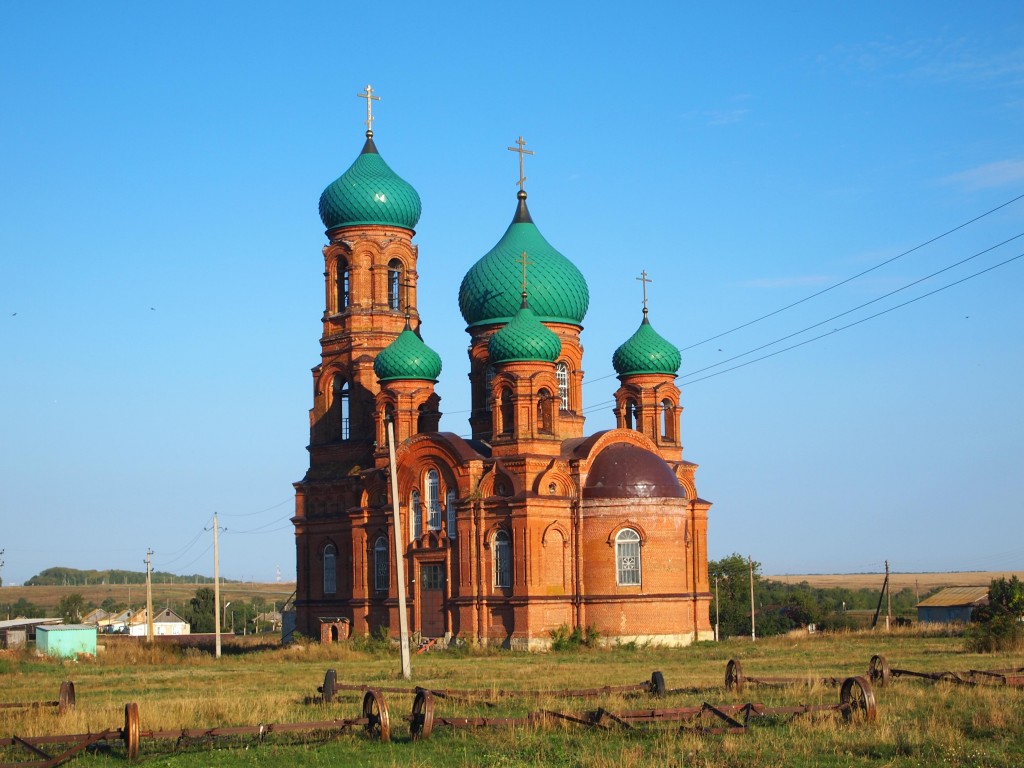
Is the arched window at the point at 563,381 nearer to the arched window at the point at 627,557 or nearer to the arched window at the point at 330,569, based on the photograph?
the arched window at the point at 627,557

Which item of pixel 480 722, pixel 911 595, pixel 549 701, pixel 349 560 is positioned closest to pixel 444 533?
pixel 349 560

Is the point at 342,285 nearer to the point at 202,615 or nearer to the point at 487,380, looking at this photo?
the point at 487,380

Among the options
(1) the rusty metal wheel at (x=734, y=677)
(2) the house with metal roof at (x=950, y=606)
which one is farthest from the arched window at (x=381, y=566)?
(2) the house with metal roof at (x=950, y=606)

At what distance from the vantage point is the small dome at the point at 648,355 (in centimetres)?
4306

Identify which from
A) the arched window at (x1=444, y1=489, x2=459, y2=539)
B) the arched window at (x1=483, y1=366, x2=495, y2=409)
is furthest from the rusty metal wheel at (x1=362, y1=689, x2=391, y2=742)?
the arched window at (x1=483, y1=366, x2=495, y2=409)

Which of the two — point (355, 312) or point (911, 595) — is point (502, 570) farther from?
point (911, 595)

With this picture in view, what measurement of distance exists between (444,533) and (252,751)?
80.3 feet

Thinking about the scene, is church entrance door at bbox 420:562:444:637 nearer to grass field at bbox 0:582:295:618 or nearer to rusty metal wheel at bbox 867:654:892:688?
rusty metal wheel at bbox 867:654:892:688

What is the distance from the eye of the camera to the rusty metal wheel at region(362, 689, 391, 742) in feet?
49.7

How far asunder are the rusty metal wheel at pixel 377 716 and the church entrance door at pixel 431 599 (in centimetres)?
2377

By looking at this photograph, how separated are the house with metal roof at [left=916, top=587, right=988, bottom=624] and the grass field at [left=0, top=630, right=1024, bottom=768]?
33977 mm

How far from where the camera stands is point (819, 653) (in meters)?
32.0

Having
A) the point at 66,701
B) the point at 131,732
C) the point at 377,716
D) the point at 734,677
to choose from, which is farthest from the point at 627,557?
the point at 131,732

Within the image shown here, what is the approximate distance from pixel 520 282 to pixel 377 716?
27.8 m
